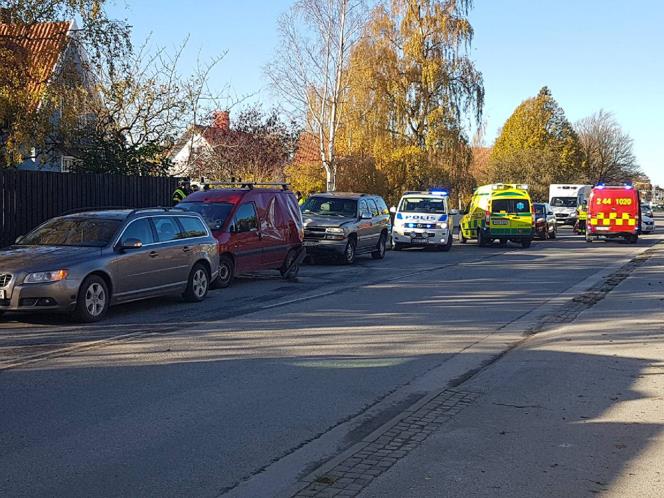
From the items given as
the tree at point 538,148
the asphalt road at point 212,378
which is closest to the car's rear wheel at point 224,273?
the asphalt road at point 212,378

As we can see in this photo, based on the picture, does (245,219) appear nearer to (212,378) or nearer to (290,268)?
(290,268)

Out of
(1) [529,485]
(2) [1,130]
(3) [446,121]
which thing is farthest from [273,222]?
(3) [446,121]

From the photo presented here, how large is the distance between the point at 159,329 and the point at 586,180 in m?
76.9

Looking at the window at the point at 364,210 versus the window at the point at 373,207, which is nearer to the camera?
the window at the point at 364,210

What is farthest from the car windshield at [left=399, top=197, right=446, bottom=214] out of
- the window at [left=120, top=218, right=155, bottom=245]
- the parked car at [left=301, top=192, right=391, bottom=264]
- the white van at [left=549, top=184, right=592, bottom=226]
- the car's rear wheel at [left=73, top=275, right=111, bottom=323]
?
the white van at [left=549, top=184, right=592, bottom=226]

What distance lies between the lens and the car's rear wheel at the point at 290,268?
17609 mm

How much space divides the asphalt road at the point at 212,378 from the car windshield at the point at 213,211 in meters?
1.41

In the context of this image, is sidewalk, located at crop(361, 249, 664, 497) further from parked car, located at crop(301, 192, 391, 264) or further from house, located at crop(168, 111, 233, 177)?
house, located at crop(168, 111, 233, 177)

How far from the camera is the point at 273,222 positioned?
17.2 m

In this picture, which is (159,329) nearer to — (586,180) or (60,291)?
(60,291)

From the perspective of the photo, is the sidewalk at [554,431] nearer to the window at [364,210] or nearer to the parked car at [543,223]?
the window at [364,210]

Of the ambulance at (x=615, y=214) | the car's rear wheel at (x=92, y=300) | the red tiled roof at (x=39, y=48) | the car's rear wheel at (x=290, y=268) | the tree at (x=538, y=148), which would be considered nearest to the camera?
the car's rear wheel at (x=92, y=300)

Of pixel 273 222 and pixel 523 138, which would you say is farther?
pixel 523 138

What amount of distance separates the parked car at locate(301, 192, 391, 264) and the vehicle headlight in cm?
1130
